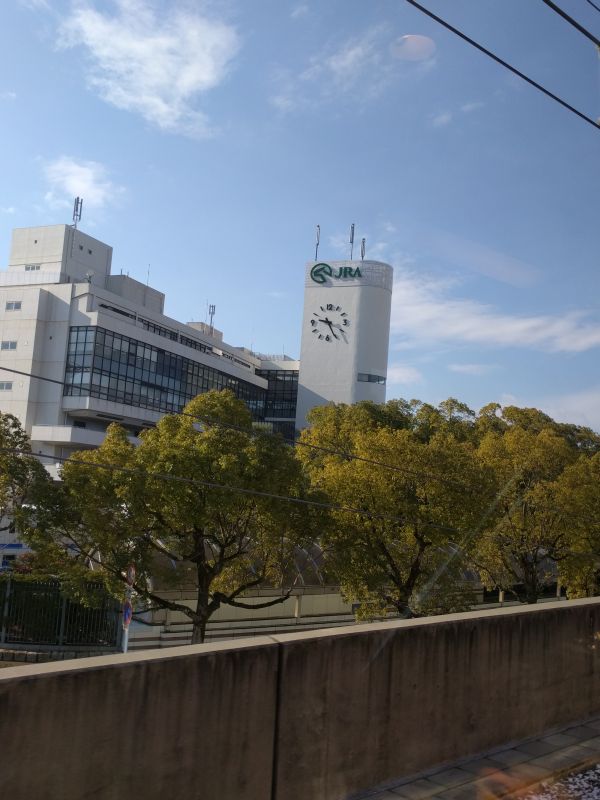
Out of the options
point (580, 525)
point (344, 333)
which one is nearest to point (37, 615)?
point (580, 525)

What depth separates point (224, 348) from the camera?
3452 inches

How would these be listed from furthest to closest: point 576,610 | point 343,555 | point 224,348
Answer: point 224,348 → point 343,555 → point 576,610

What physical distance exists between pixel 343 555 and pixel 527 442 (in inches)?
471

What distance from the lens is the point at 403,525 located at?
2170 cm

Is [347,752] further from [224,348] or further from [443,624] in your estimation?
[224,348]


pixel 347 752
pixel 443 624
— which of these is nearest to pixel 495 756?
pixel 443 624

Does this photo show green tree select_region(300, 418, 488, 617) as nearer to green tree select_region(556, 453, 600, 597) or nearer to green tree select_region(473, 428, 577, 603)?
green tree select_region(473, 428, 577, 603)

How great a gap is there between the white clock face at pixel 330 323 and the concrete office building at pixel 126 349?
130 millimetres

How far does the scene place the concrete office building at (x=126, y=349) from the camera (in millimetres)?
59562

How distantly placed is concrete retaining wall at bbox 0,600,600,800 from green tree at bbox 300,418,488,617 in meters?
14.1

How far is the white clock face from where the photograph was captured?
91.0 m

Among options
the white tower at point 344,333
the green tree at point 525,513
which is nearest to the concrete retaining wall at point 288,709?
the green tree at point 525,513

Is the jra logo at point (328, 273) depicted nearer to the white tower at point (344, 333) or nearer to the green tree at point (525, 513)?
the white tower at point (344, 333)

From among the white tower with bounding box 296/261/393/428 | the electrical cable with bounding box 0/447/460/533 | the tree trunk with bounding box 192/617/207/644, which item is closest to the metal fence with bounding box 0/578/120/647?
the tree trunk with bounding box 192/617/207/644
